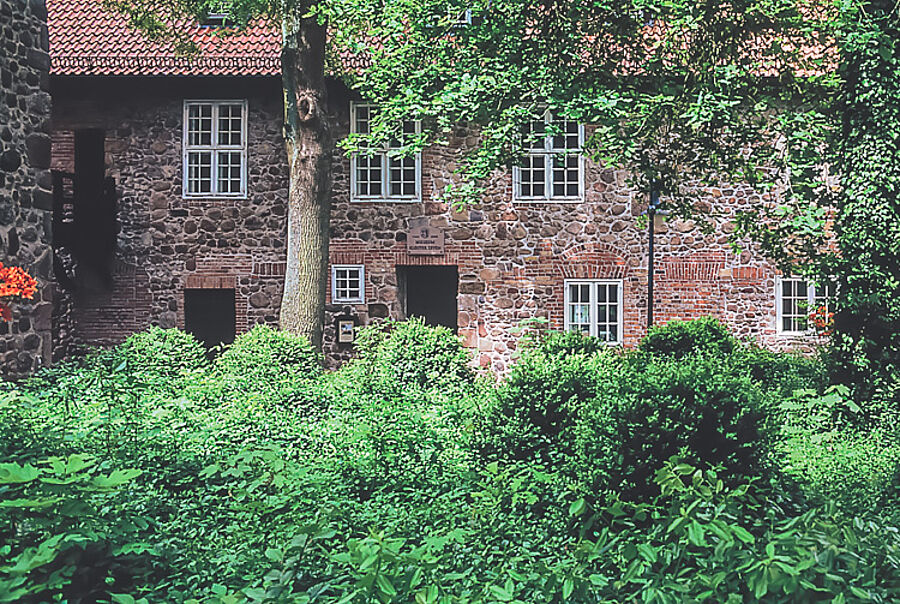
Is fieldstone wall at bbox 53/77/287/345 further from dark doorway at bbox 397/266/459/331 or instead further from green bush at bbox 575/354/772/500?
green bush at bbox 575/354/772/500

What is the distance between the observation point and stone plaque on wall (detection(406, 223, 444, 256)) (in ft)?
50.4

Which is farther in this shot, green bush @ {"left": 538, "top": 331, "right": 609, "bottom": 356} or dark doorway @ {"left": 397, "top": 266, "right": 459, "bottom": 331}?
dark doorway @ {"left": 397, "top": 266, "right": 459, "bottom": 331}

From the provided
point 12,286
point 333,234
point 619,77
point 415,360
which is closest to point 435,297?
point 333,234

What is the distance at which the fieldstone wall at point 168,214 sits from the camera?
15.4m

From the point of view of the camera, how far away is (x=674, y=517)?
3.41 meters

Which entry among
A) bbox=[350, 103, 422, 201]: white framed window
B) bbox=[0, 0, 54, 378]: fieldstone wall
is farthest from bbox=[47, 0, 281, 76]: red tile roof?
bbox=[0, 0, 54, 378]: fieldstone wall

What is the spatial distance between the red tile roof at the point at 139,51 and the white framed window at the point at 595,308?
6.18 meters

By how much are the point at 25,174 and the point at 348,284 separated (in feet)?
21.2

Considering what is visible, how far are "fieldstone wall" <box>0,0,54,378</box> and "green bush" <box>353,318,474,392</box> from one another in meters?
3.49

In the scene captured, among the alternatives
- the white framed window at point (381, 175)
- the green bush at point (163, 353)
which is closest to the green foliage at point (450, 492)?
the green bush at point (163, 353)

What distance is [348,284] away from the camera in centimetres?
1535

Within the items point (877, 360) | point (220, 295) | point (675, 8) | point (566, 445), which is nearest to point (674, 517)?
point (566, 445)

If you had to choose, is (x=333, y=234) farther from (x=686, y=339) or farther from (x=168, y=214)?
(x=686, y=339)

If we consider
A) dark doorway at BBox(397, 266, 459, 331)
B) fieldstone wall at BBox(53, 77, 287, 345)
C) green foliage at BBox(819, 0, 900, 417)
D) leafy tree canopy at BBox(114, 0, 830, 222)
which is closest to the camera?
green foliage at BBox(819, 0, 900, 417)
